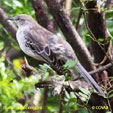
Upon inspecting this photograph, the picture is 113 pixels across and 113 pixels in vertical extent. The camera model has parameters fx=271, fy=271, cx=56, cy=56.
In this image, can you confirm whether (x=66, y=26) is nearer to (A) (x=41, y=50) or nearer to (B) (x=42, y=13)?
(B) (x=42, y=13)

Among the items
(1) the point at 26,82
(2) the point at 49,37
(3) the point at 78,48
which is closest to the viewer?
(1) the point at 26,82

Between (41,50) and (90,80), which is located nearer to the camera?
(90,80)

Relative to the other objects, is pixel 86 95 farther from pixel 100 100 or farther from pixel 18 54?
pixel 18 54

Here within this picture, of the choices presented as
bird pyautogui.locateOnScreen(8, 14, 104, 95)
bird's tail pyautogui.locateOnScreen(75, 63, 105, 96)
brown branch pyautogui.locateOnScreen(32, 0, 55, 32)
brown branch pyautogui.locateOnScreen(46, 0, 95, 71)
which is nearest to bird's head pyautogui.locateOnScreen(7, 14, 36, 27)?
bird pyautogui.locateOnScreen(8, 14, 104, 95)

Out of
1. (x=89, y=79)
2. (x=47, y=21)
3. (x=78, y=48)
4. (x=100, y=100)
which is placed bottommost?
(x=100, y=100)

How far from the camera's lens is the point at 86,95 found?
2447mm

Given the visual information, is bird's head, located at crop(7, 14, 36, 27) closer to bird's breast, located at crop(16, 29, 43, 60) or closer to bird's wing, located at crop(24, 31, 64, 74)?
bird's breast, located at crop(16, 29, 43, 60)

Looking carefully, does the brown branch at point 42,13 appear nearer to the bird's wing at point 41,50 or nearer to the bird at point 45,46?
the bird at point 45,46

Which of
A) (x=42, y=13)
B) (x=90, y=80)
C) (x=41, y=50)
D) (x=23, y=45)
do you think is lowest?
(x=90, y=80)

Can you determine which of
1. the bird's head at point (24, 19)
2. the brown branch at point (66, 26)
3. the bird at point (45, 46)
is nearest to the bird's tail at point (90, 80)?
the brown branch at point (66, 26)

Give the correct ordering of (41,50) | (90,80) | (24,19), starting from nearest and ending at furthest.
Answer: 1. (90,80)
2. (41,50)
3. (24,19)

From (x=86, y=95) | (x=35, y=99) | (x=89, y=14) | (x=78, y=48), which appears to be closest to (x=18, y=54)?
(x=35, y=99)

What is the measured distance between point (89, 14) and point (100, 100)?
1.07m

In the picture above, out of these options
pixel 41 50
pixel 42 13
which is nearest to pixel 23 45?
pixel 41 50
